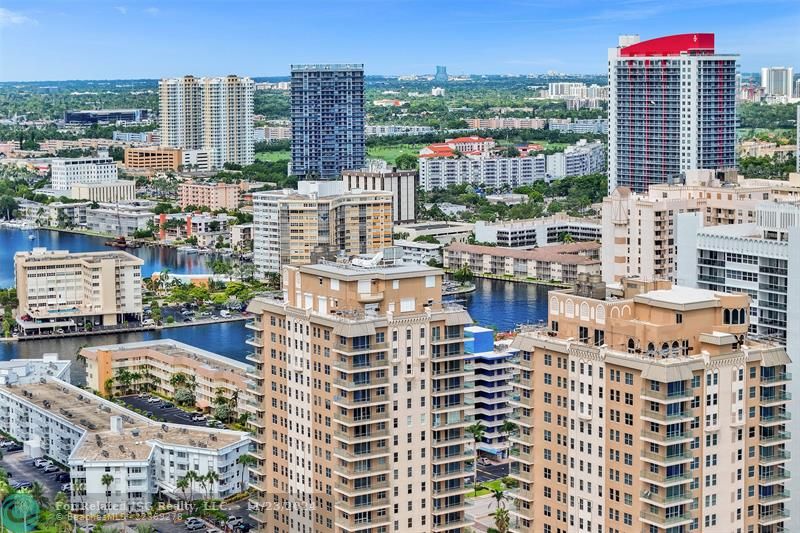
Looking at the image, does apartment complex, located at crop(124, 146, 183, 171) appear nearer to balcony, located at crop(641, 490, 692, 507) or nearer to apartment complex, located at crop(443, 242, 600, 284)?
apartment complex, located at crop(443, 242, 600, 284)

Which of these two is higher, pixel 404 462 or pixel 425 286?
pixel 425 286

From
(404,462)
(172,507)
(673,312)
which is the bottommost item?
(172,507)

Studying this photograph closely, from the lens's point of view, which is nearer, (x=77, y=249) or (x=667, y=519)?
(x=667, y=519)

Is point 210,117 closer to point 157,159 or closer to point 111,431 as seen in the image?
point 157,159

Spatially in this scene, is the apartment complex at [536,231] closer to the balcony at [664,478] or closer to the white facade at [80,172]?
the white facade at [80,172]

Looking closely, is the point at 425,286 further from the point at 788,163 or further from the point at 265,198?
the point at 788,163

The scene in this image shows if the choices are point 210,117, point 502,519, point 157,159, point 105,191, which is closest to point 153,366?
point 502,519

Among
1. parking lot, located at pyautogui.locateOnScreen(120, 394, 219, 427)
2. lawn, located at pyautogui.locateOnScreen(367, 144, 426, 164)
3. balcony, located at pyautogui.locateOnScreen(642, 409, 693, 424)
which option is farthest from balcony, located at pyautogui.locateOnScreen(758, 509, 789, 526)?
lawn, located at pyautogui.locateOnScreen(367, 144, 426, 164)

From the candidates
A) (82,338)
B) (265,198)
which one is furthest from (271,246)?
(82,338)
